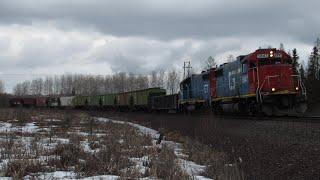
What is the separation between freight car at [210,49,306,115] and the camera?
1009 inches

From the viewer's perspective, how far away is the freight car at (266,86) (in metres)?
25.6

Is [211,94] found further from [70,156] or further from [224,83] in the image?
[70,156]

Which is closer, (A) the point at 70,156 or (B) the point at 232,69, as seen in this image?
(A) the point at 70,156

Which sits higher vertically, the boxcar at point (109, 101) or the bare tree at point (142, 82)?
the bare tree at point (142, 82)

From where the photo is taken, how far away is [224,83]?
1268 inches

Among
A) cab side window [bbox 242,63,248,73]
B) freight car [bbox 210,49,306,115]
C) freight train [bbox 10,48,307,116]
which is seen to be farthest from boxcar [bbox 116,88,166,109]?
cab side window [bbox 242,63,248,73]

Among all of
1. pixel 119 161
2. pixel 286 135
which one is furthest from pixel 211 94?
pixel 119 161

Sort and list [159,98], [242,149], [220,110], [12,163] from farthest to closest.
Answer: [159,98]
[220,110]
[242,149]
[12,163]

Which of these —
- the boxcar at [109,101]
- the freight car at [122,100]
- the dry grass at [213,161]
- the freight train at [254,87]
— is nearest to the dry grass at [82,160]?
the dry grass at [213,161]

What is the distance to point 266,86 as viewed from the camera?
26.1 m

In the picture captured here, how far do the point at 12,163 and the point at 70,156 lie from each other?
184 cm

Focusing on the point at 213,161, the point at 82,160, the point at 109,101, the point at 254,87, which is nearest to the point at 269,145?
the point at 213,161

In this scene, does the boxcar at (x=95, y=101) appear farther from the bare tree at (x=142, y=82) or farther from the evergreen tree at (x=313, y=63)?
the bare tree at (x=142, y=82)

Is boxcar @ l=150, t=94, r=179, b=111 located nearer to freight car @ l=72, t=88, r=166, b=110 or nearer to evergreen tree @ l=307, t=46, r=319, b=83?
freight car @ l=72, t=88, r=166, b=110
